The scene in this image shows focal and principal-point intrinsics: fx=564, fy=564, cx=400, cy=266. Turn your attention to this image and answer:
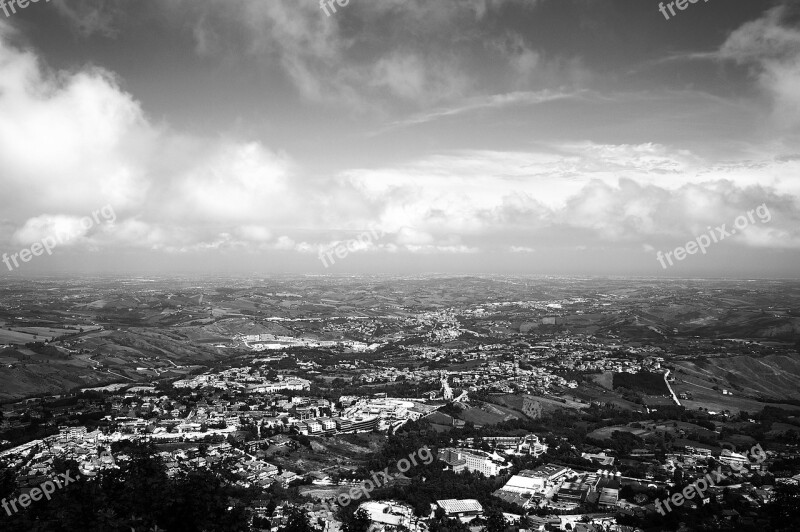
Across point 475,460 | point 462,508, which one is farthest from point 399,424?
point 462,508

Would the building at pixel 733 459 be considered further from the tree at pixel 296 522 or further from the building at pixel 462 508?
the tree at pixel 296 522

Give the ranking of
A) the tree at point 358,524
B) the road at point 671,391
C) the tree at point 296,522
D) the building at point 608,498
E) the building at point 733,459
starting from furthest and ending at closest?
the road at point 671,391
the building at point 733,459
the building at point 608,498
the tree at point 358,524
the tree at point 296,522

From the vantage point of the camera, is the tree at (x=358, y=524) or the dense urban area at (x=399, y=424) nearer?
the tree at (x=358, y=524)

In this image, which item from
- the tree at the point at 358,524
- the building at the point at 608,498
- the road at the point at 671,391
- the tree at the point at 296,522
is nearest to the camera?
the tree at the point at 296,522

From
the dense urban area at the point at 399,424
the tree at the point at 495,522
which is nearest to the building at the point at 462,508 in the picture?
the dense urban area at the point at 399,424

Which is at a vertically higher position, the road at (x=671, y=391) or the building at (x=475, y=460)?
the building at (x=475, y=460)

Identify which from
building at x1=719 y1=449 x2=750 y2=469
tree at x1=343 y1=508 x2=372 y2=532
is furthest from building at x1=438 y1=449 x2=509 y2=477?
building at x1=719 y1=449 x2=750 y2=469

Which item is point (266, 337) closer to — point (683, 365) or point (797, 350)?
point (683, 365)

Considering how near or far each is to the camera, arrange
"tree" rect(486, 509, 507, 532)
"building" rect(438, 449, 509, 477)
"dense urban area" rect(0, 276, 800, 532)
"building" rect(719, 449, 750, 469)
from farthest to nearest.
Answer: "building" rect(719, 449, 750, 469), "building" rect(438, 449, 509, 477), "dense urban area" rect(0, 276, 800, 532), "tree" rect(486, 509, 507, 532)

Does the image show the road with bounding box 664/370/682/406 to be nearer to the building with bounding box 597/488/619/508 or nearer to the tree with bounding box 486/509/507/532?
the building with bounding box 597/488/619/508

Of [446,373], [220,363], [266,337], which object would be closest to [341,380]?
[446,373]

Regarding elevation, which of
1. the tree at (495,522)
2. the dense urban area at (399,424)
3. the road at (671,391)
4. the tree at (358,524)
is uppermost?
the tree at (358,524)
